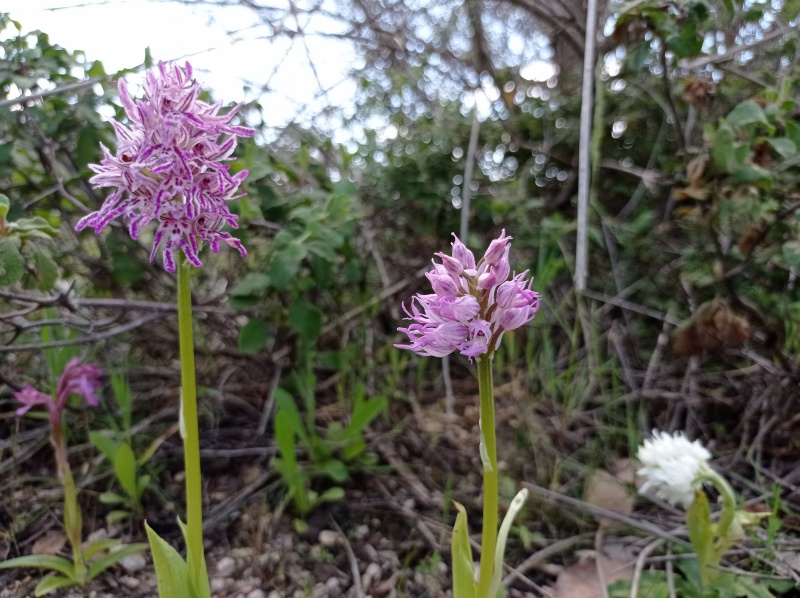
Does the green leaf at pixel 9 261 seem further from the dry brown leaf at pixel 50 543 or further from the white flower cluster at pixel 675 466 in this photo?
the white flower cluster at pixel 675 466

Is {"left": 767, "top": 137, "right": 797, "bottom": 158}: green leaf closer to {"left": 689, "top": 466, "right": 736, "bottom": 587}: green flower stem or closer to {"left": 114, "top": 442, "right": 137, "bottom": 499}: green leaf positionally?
{"left": 689, "top": 466, "right": 736, "bottom": 587}: green flower stem

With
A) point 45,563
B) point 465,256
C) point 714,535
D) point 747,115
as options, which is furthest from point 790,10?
point 45,563

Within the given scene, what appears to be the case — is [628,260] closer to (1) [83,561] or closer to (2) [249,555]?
(2) [249,555]

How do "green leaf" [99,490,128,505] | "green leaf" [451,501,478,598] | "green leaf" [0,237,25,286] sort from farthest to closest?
"green leaf" [99,490,128,505]
"green leaf" [0,237,25,286]
"green leaf" [451,501,478,598]

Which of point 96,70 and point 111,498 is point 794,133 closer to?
point 96,70

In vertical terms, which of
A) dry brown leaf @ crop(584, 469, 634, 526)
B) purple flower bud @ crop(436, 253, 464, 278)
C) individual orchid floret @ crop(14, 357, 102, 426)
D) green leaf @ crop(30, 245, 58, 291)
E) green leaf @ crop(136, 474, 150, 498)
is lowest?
dry brown leaf @ crop(584, 469, 634, 526)

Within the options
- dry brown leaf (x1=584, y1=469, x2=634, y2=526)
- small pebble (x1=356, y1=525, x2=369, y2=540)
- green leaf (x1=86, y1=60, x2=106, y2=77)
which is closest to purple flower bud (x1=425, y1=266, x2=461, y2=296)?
small pebble (x1=356, y1=525, x2=369, y2=540)

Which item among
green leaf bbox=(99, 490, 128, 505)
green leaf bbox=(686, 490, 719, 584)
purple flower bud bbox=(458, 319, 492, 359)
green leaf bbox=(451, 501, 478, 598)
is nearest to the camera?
purple flower bud bbox=(458, 319, 492, 359)
